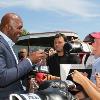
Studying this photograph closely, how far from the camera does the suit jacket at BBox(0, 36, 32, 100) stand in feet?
13.9

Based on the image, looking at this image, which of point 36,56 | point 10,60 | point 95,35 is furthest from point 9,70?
point 95,35

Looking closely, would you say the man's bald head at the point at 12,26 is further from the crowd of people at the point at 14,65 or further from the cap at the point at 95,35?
the cap at the point at 95,35

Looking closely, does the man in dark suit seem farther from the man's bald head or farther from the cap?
the cap

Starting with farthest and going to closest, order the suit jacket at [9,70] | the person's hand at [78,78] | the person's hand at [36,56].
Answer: the person's hand at [36,56] < the suit jacket at [9,70] < the person's hand at [78,78]

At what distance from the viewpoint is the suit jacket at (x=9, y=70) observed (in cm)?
423

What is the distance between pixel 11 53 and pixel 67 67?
0.88m

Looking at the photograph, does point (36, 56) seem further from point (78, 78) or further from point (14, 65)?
point (78, 78)

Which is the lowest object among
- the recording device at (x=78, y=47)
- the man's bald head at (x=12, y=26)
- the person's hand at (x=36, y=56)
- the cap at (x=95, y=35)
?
the person's hand at (x=36, y=56)

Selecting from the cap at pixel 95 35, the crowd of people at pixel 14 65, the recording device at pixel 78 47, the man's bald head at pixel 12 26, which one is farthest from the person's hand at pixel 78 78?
the cap at pixel 95 35

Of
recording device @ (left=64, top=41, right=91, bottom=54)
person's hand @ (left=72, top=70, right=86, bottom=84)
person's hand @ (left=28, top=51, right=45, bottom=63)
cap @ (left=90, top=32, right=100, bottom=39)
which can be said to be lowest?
person's hand @ (left=72, top=70, right=86, bottom=84)

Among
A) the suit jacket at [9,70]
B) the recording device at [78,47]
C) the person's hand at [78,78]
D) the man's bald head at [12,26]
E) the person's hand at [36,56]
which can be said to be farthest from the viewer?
the recording device at [78,47]

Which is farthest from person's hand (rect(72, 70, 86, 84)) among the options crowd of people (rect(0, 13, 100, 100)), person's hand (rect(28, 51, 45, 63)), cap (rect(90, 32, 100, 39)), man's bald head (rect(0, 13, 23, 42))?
cap (rect(90, 32, 100, 39))

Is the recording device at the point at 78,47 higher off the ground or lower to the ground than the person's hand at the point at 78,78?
higher

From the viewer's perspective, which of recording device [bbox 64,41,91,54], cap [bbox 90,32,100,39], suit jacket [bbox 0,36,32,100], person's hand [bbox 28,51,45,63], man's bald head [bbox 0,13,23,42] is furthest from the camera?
cap [bbox 90,32,100,39]
